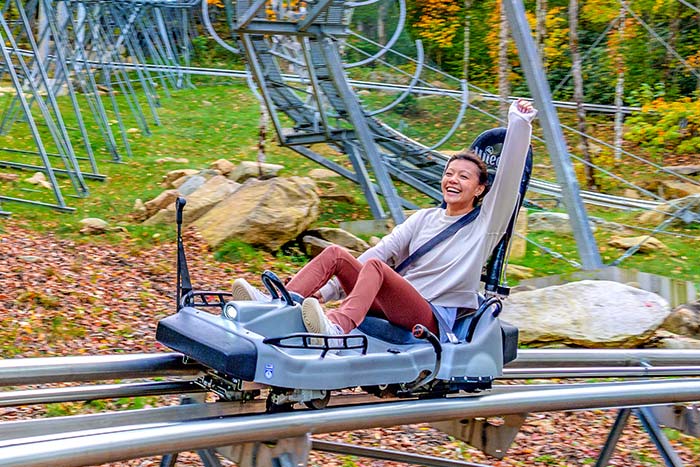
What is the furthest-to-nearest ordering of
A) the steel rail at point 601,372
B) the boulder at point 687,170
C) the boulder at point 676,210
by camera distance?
the boulder at point 687,170
the boulder at point 676,210
the steel rail at point 601,372

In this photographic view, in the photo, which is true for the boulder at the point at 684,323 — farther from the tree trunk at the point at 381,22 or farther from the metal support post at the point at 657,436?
the tree trunk at the point at 381,22

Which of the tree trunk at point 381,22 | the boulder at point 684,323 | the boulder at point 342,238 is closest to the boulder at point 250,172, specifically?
the tree trunk at point 381,22

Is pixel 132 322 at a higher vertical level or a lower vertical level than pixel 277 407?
lower

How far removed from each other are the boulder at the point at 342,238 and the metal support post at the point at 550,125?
2480 millimetres

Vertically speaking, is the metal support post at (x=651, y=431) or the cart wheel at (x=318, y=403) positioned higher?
the cart wheel at (x=318, y=403)

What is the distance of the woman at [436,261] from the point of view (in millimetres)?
4273

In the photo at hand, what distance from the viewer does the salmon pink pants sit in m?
4.17

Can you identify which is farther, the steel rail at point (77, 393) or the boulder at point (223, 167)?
the boulder at point (223, 167)

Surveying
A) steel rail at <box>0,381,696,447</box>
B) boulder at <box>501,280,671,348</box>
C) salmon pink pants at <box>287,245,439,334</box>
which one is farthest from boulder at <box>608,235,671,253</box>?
steel rail at <box>0,381,696,447</box>

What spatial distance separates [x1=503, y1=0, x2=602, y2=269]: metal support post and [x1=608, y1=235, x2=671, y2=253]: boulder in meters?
2.14

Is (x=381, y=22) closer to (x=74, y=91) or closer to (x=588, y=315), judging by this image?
(x=588, y=315)

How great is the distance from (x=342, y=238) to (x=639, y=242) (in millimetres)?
3711

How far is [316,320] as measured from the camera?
3.88 meters

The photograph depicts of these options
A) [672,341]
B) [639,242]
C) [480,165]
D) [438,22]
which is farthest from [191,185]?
[438,22]
